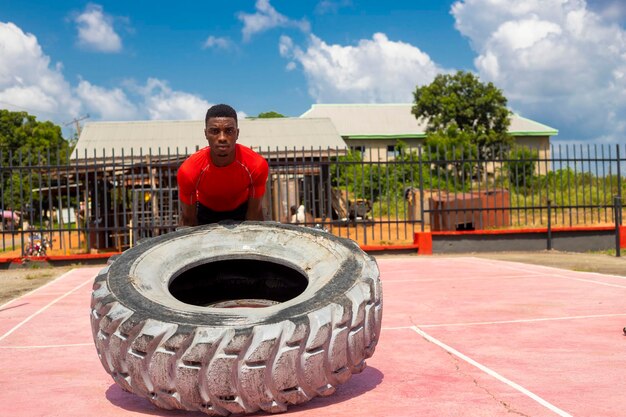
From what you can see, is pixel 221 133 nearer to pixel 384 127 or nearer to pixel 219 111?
pixel 219 111

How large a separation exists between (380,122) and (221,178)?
4821 cm

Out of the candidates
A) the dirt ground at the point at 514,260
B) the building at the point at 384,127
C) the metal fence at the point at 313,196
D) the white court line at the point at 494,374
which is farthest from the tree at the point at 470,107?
the white court line at the point at 494,374

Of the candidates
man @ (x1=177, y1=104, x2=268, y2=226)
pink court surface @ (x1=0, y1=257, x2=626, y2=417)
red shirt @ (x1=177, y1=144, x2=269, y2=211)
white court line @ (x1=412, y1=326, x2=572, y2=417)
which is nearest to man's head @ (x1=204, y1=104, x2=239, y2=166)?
man @ (x1=177, y1=104, x2=268, y2=226)

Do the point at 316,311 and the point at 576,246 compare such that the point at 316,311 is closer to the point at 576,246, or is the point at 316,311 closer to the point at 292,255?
the point at 292,255

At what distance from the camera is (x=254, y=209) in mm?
5043

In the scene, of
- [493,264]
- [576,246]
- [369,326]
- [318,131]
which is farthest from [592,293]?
[318,131]

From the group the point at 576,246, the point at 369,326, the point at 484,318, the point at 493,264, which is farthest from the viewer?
the point at 576,246

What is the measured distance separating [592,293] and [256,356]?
641 cm

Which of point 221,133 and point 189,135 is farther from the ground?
point 189,135

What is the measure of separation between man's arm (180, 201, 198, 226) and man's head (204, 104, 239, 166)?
0.60 metres

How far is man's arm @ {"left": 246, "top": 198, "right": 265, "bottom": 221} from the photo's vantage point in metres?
5.00

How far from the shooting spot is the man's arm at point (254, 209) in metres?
5.00

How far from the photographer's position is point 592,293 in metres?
8.34

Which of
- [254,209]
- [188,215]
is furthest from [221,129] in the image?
[188,215]
